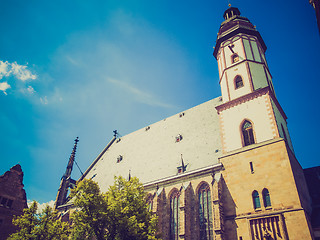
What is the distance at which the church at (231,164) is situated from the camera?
16.4m

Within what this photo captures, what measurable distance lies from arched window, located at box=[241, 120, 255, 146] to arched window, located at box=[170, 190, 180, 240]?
731 cm

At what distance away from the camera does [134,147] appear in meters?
31.7

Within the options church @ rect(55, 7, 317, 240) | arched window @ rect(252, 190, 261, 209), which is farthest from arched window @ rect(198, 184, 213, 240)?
arched window @ rect(252, 190, 261, 209)

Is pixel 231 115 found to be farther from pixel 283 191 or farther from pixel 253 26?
pixel 253 26

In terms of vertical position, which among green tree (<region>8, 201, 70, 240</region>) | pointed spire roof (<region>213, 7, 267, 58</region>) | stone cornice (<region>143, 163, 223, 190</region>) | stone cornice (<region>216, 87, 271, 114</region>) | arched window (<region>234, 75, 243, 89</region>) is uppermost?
pointed spire roof (<region>213, 7, 267, 58</region>)

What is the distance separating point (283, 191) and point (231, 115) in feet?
26.1

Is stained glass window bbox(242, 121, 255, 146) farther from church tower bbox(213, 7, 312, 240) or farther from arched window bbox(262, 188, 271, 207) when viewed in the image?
arched window bbox(262, 188, 271, 207)

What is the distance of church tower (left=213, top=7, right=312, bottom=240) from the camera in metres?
15.7

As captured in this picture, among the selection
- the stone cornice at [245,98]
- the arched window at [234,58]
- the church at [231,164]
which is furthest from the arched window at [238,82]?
the arched window at [234,58]

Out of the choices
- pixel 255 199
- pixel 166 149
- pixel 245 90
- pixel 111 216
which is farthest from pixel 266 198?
pixel 166 149

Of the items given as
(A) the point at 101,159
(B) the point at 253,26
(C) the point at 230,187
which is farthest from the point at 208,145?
(A) the point at 101,159

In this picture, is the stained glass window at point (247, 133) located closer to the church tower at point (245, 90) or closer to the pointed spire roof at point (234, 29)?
the church tower at point (245, 90)

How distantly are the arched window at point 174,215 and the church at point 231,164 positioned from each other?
8 cm

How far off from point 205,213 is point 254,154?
586 cm
